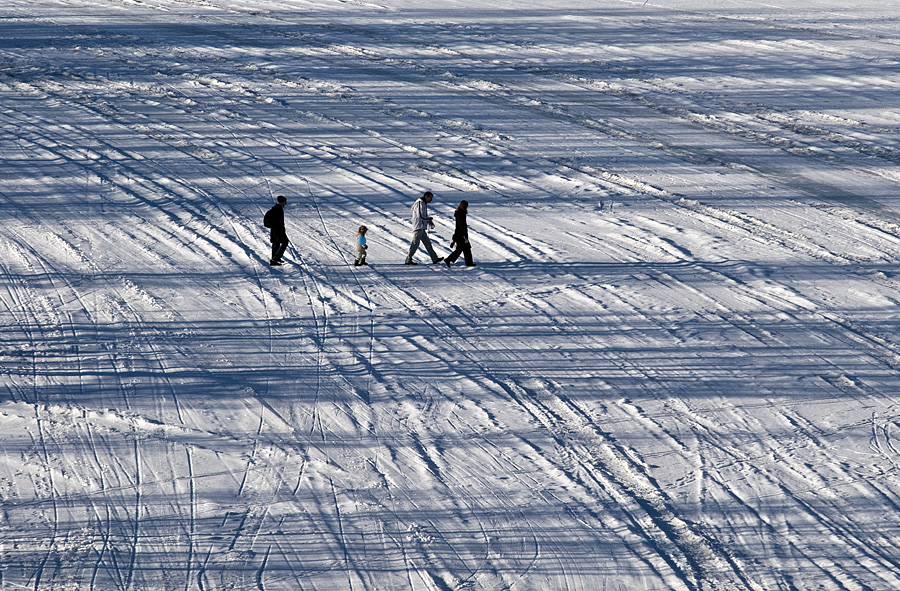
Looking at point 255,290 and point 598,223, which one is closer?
point 255,290

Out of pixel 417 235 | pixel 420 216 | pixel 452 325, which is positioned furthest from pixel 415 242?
pixel 452 325

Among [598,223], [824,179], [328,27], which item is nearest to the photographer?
[598,223]

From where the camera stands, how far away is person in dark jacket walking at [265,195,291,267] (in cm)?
1280

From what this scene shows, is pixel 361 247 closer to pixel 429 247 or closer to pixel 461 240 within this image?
pixel 429 247

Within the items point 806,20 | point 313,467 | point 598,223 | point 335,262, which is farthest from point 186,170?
point 806,20

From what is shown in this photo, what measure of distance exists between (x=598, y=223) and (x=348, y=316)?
4.92 m

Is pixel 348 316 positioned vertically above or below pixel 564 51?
below

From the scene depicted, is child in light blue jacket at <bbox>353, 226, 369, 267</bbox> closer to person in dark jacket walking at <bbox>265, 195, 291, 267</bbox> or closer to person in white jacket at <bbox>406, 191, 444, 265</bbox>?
person in white jacket at <bbox>406, 191, 444, 265</bbox>

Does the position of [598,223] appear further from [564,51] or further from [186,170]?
[564,51]

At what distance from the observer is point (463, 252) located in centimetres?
1343

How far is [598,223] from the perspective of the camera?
1494 cm

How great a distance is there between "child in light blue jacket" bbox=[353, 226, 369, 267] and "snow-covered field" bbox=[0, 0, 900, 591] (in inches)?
11.7

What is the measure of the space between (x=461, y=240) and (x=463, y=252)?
311 mm

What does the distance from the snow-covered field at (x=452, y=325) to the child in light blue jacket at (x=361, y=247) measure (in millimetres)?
297
